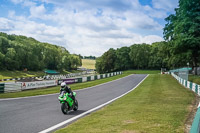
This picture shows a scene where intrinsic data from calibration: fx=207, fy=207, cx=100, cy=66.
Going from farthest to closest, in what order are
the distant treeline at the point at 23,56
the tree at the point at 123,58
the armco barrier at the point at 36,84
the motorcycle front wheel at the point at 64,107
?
1. the tree at the point at 123,58
2. the distant treeline at the point at 23,56
3. the armco barrier at the point at 36,84
4. the motorcycle front wheel at the point at 64,107

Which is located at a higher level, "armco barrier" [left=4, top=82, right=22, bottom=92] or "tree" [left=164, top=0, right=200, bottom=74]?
"tree" [left=164, top=0, right=200, bottom=74]

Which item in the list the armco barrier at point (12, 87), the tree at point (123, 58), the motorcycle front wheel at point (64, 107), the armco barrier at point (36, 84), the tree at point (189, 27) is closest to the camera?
the motorcycle front wheel at point (64, 107)

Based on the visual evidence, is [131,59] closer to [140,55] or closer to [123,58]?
[123,58]

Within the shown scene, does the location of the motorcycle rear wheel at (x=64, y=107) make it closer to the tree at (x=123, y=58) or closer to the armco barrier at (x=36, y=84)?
the armco barrier at (x=36, y=84)

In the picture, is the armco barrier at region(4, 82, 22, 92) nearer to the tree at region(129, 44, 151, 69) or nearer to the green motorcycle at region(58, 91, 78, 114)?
the green motorcycle at region(58, 91, 78, 114)

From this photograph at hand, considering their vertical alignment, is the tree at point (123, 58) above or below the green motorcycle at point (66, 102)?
above

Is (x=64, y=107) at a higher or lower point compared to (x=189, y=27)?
lower

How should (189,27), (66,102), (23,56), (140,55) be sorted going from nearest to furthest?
(66,102) < (189,27) < (23,56) < (140,55)

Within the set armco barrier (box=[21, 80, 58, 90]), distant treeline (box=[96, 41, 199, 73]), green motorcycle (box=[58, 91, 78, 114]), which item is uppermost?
distant treeline (box=[96, 41, 199, 73])

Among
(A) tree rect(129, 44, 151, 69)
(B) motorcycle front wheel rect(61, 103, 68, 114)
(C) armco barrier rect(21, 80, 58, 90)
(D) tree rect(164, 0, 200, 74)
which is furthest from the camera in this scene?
(A) tree rect(129, 44, 151, 69)

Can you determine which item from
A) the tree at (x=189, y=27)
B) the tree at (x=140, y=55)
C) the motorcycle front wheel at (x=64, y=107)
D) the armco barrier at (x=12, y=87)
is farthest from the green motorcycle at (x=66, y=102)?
the tree at (x=140, y=55)

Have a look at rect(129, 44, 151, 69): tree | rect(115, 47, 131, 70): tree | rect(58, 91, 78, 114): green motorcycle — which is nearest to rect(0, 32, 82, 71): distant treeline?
rect(115, 47, 131, 70): tree

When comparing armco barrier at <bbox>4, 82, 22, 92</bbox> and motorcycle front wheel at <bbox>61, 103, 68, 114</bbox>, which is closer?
motorcycle front wheel at <bbox>61, 103, 68, 114</bbox>

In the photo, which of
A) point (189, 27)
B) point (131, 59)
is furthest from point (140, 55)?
point (189, 27)
